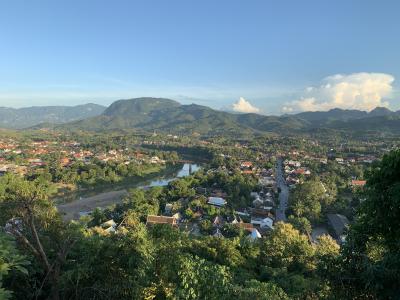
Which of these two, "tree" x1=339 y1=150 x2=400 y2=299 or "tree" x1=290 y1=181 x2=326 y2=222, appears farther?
"tree" x1=290 y1=181 x2=326 y2=222

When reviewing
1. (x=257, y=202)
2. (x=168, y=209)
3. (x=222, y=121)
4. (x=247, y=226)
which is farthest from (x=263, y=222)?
(x=222, y=121)

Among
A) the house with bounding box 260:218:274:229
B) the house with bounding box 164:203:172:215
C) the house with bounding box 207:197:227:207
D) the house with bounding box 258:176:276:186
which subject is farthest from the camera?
the house with bounding box 258:176:276:186

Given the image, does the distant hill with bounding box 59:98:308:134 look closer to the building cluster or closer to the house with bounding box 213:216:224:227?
the building cluster

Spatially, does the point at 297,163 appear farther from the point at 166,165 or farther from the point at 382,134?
the point at 382,134

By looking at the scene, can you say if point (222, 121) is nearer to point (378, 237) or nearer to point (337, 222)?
point (337, 222)

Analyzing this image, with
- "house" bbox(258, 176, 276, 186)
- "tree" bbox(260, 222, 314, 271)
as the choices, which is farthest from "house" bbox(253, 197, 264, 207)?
"tree" bbox(260, 222, 314, 271)

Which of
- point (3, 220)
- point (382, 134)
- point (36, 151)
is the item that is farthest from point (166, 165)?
point (382, 134)

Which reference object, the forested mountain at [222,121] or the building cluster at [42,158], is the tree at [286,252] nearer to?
the building cluster at [42,158]
